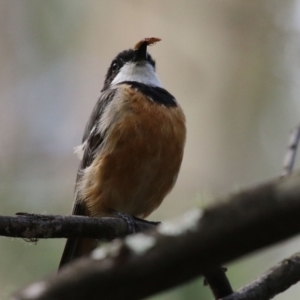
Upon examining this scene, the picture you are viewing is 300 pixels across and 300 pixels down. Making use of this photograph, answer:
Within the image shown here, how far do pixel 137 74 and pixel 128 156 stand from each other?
1275mm

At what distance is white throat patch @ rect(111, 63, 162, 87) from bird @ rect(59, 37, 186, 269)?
386 millimetres

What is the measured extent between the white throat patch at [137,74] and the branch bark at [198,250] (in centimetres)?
393

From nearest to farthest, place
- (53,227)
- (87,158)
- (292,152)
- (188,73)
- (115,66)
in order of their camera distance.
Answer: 1. (53,227)
2. (292,152)
3. (87,158)
4. (115,66)
5. (188,73)

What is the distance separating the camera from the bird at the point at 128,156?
421cm

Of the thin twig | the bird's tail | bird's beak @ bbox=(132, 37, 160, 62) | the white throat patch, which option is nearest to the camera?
the thin twig

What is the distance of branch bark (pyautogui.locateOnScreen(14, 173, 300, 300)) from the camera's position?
46.6 inches

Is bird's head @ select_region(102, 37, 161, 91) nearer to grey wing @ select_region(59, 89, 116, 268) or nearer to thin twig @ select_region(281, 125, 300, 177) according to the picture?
grey wing @ select_region(59, 89, 116, 268)

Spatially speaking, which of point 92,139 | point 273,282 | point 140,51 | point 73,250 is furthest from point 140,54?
point 273,282

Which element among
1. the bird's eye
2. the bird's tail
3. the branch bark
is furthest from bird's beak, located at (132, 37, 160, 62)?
the branch bark

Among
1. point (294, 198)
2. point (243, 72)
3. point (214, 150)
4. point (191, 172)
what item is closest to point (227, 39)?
point (243, 72)

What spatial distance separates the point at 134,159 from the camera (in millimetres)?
4184

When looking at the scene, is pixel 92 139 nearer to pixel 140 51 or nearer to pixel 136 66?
pixel 136 66

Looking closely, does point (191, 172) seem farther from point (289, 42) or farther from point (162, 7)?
point (162, 7)

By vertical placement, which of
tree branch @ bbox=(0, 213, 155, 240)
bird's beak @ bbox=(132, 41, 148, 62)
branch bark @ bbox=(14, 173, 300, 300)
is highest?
bird's beak @ bbox=(132, 41, 148, 62)
